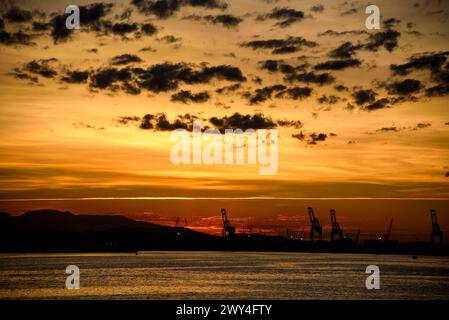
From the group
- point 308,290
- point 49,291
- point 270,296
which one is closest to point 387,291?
point 308,290

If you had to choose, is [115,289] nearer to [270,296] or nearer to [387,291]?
[270,296]

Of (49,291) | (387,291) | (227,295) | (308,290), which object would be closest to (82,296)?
(49,291)
